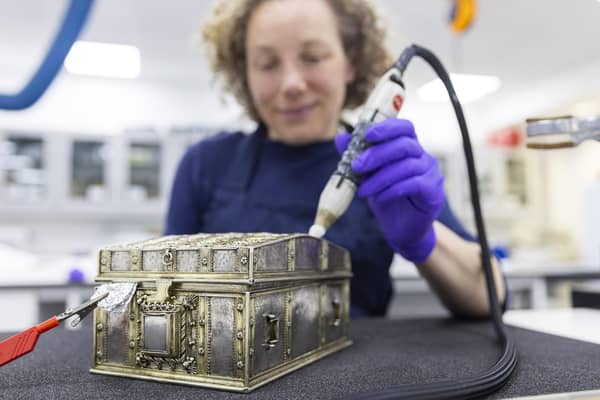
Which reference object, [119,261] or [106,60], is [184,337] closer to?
[119,261]

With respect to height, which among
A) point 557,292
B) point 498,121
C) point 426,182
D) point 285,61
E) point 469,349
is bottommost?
point 557,292

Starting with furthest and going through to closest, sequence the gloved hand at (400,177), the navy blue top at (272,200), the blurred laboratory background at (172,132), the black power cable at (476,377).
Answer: the blurred laboratory background at (172,132) < the navy blue top at (272,200) < the gloved hand at (400,177) < the black power cable at (476,377)

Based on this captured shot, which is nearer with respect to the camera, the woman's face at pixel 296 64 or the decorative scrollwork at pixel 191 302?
the decorative scrollwork at pixel 191 302

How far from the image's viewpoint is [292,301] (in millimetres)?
467

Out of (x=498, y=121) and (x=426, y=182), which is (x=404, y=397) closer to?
(x=426, y=182)

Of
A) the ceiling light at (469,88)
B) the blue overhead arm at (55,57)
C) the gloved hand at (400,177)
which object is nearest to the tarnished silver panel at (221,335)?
the gloved hand at (400,177)

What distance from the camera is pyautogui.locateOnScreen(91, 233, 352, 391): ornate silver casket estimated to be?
401mm

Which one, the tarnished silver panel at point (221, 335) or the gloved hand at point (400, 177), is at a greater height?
the gloved hand at point (400, 177)

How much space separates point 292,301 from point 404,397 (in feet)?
0.53

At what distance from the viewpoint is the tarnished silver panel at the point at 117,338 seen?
44 cm

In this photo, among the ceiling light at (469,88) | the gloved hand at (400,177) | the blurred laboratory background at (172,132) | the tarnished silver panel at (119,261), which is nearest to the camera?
the tarnished silver panel at (119,261)

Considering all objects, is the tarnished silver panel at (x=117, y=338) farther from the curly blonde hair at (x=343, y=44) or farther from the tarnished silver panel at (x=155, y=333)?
the curly blonde hair at (x=343, y=44)

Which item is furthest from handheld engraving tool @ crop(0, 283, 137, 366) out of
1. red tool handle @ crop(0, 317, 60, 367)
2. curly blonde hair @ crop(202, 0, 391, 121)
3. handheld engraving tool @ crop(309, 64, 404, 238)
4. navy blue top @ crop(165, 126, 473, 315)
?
curly blonde hair @ crop(202, 0, 391, 121)

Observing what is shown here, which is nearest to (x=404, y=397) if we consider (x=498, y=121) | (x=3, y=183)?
(x=3, y=183)
